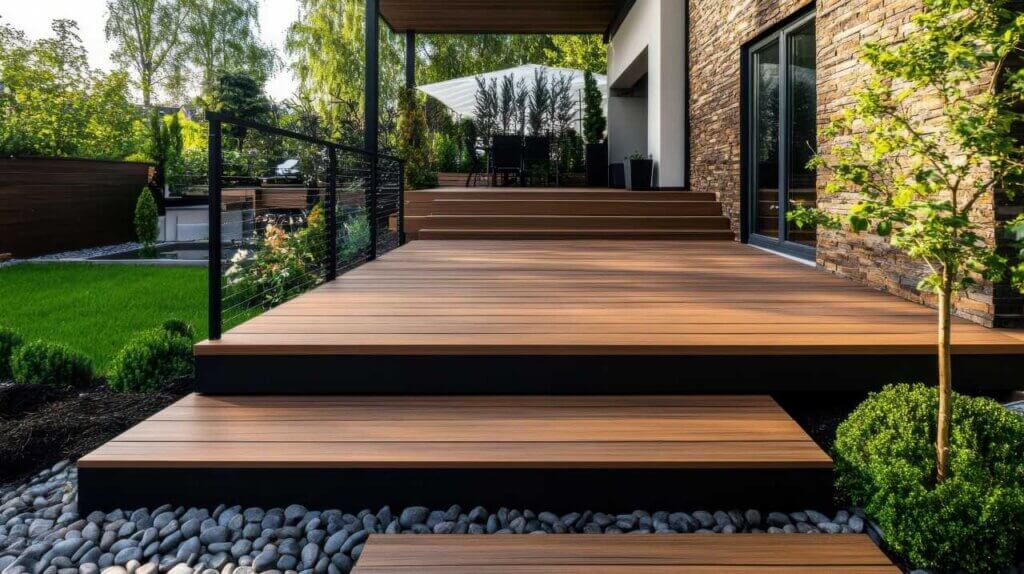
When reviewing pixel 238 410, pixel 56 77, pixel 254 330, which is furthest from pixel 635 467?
pixel 56 77

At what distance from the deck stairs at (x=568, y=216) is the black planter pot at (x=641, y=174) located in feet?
2.11

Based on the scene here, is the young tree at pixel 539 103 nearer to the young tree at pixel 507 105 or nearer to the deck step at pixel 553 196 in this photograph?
the young tree at pixel 507 105

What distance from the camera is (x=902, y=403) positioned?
7.39ft

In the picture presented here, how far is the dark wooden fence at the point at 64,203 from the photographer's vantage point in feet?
30.8

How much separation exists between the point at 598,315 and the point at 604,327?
0.98ft

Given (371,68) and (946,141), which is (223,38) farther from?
(946,141)

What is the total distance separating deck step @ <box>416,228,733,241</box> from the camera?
7.33 m

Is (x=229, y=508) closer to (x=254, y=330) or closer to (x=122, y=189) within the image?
(x=254, y=330)

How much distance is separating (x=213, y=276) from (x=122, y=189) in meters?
10.5

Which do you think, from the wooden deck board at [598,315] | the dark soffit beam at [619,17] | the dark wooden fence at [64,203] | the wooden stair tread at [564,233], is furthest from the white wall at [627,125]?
the dark wooden fence at [64,203]

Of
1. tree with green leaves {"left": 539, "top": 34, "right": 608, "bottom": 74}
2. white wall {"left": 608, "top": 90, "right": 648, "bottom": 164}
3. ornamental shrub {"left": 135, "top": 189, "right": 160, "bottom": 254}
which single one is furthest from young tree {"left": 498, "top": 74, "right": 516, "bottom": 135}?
tree with green leaves {"left": 539, "top": 34, "right": 608, "bottom": 74}

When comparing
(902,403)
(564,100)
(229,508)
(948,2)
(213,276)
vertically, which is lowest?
(229,508)

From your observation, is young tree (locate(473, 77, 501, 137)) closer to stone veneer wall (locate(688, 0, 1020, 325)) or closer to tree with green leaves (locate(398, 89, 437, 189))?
tree with green leaves (locate(398, 89, 437, 189))

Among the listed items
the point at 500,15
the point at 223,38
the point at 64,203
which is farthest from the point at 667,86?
the point at 223,38
